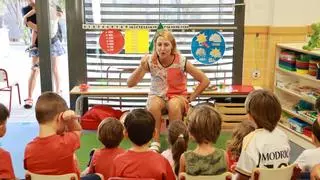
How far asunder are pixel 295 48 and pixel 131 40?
166 cm

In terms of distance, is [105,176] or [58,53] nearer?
[105,176]

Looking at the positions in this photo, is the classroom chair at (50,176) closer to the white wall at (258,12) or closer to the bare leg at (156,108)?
the bare leg at (156,108)

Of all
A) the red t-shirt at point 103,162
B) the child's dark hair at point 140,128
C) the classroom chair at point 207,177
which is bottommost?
the red t-shirt at point 103,162

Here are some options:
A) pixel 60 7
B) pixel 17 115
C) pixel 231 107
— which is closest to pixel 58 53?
pixel 60 7

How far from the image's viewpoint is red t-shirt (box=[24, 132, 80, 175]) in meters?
1.91

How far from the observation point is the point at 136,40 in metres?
4.32

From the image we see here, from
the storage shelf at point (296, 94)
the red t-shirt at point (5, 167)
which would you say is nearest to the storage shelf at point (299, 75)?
the storage shelf at point (296, 94)

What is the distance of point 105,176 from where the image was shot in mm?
2139

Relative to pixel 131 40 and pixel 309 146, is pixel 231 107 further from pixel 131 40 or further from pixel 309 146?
pixel 131 40

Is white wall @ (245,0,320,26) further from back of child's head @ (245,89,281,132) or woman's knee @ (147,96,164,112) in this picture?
back of child's head @ (245,89,281,132)

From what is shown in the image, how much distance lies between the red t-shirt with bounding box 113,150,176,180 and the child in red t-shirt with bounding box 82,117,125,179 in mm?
291

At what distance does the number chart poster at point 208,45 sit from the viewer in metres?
4.34

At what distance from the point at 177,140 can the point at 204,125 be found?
433mm

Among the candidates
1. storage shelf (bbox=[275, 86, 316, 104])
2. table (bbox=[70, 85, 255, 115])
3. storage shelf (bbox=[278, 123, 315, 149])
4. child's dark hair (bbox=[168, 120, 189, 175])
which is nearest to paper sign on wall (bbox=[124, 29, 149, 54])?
table (bbox=[70, 85, 255, 115])
